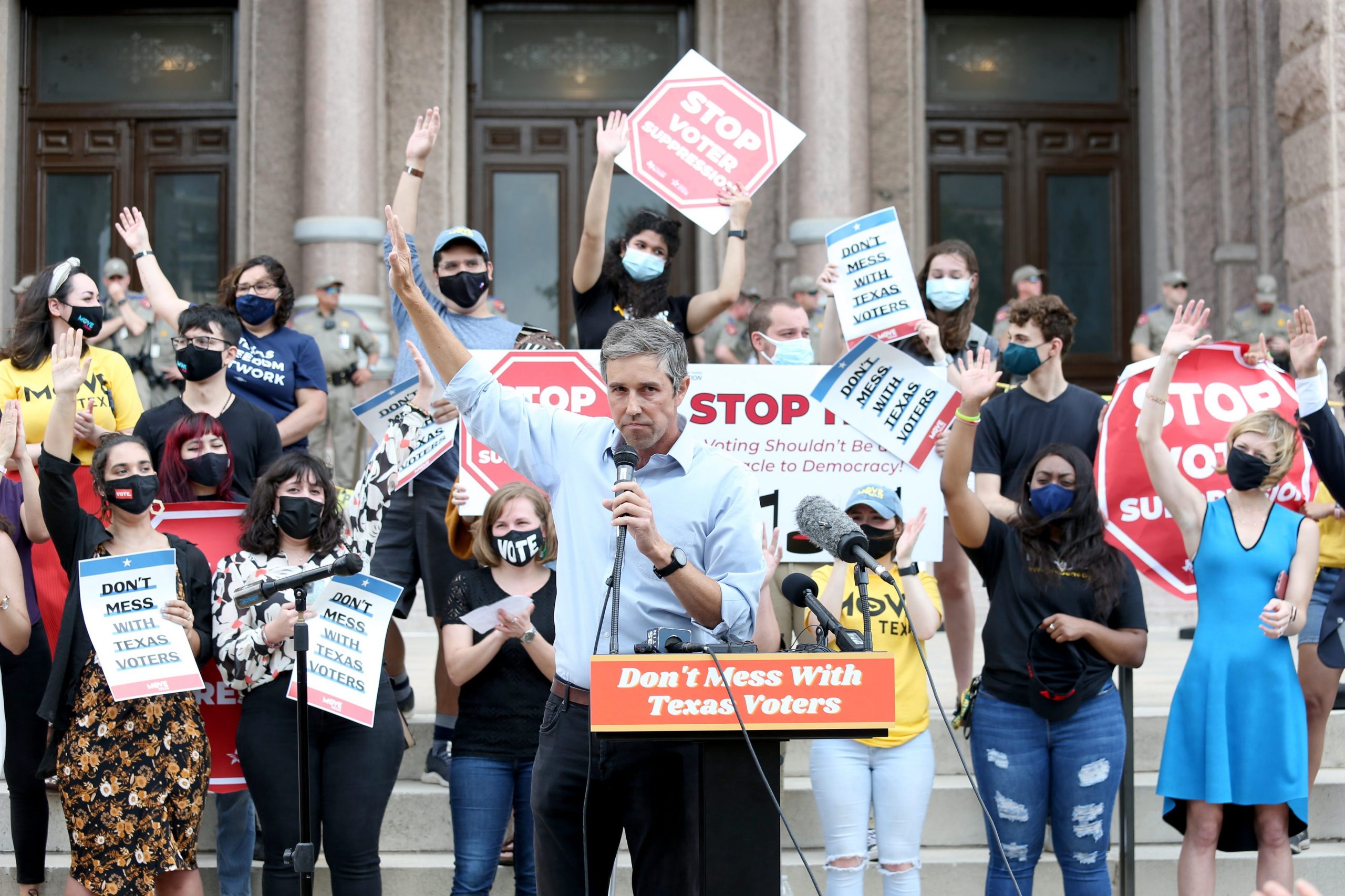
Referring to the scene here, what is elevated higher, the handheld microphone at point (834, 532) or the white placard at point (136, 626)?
the handheld microphone at point (834, 532)

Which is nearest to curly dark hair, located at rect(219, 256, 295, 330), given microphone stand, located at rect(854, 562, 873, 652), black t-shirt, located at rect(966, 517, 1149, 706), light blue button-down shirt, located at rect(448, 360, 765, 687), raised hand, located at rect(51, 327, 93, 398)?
raised hand, located at rect(51, 327, 93, 398)

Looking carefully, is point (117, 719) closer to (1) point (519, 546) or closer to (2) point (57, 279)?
(1) point (519, 546)

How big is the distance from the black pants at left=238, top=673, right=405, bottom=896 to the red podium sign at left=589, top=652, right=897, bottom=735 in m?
2.24

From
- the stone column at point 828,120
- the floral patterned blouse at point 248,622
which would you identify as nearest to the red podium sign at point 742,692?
the floral patterned blouse at point 248,622

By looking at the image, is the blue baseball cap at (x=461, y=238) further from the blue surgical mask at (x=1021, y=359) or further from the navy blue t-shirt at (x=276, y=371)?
the blue surgical mask at (x=1021, y=359)

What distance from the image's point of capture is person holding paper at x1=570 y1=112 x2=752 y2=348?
253 inches

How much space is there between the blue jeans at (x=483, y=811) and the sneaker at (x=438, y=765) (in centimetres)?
88

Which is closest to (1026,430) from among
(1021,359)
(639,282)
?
(1021,359)

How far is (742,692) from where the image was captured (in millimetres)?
3363

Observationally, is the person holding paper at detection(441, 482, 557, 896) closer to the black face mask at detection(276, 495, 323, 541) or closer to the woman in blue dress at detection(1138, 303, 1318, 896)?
the black face mask at detection(276, 495, 323, 541)

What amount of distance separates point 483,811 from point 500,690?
16.8 inches

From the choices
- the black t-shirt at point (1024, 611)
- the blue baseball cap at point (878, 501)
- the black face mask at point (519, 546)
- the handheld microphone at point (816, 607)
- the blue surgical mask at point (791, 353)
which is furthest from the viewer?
the blue surgical mask at point (791, 353)

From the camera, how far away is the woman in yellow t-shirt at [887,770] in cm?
530

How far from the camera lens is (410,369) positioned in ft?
21.7
